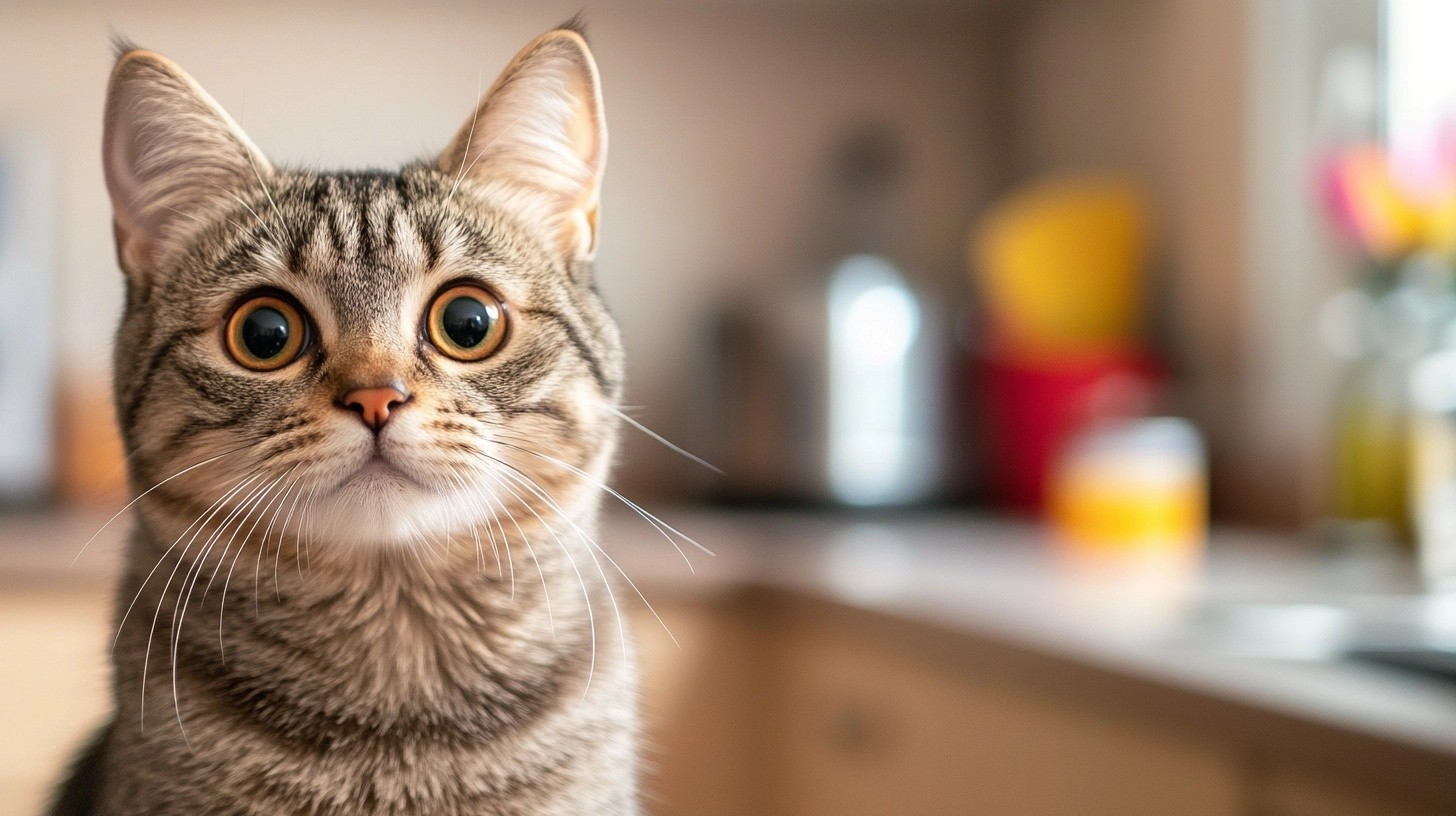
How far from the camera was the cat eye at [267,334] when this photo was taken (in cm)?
35

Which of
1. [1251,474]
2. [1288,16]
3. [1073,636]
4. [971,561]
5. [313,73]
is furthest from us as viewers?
[1251,474]

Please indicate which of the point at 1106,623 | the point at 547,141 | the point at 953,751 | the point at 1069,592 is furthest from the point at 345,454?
the point at 1069,592

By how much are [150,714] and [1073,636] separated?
61 centimetres

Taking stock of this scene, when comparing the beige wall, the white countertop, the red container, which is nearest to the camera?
the white countertop

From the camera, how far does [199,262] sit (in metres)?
0.38

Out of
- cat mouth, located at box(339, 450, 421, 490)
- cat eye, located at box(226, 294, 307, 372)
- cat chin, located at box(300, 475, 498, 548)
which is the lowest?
cat chin, located at box(300, 475, 498, 548)

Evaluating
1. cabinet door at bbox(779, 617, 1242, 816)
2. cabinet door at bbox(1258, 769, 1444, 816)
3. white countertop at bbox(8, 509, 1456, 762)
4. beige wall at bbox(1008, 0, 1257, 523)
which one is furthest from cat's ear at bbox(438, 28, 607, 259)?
beige wall at bbox(1008, 0, 1257, 523)

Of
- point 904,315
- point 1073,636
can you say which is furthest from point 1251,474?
point 1073,636

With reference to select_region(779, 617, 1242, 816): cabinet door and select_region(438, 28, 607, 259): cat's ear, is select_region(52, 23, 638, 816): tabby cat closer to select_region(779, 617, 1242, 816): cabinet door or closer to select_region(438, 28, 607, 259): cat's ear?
select_region(438, 28, 607, 259): cat's ear

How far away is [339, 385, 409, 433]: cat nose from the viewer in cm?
35

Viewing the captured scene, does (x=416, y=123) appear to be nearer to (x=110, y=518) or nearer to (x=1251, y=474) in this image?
(x=110, y=518)

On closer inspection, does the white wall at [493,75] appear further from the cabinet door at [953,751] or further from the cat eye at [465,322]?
the cabinet door at [953,751]

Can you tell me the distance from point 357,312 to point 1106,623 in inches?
28.5

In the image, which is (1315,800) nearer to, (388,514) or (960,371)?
(388,514)
